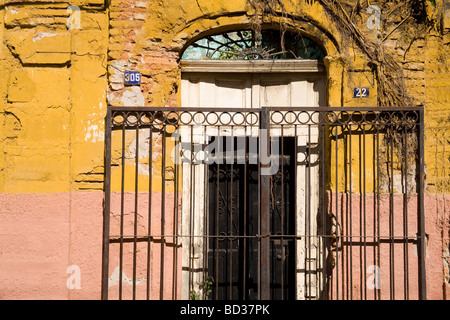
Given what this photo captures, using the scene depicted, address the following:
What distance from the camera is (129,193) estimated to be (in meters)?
4.95

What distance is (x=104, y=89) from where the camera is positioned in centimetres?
502

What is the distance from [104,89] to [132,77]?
31cm

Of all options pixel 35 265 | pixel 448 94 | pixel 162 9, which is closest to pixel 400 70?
pixel 448 94

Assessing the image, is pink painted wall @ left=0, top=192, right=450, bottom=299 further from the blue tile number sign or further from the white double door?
the blue tile number sign

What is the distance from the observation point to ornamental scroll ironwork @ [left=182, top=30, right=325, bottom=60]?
5.34 m

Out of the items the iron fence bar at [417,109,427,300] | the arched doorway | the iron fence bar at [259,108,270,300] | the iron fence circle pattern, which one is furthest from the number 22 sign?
the iron fence bar at [259,108,270,300]

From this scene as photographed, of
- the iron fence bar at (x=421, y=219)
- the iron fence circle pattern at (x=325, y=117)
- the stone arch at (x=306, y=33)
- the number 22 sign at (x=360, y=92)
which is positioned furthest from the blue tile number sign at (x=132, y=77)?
the iron fence bar at (x=421, y=219)

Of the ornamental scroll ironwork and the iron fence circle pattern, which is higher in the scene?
the ornamental scroll ironwork

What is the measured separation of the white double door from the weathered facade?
0.22 metres

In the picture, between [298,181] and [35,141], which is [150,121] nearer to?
[35,141]

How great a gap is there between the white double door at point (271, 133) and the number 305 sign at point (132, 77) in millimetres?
539

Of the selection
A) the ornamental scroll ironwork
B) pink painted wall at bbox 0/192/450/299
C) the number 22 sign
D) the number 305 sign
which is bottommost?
pink painted wall at bbox 0/192/450/299

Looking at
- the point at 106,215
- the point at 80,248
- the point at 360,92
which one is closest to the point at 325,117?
the point at 360,92

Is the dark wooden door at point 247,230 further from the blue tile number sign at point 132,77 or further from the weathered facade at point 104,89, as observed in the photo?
the blue tile number sign at point 132,77
